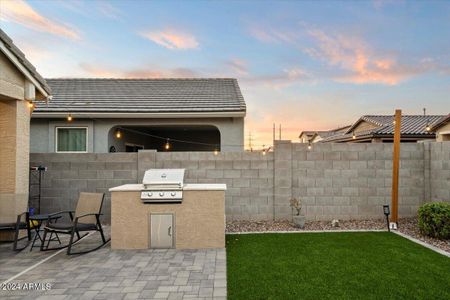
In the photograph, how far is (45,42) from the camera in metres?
11.6

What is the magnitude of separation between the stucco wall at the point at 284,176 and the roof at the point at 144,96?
3.57 m

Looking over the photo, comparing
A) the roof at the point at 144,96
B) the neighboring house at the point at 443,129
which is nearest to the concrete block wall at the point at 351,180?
the roof at the point at 144,96

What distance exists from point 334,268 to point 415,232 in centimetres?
347

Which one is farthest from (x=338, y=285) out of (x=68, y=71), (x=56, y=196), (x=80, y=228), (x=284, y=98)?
(x=68, y=71)

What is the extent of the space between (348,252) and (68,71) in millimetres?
15414

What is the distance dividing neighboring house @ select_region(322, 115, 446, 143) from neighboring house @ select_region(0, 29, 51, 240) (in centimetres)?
1317

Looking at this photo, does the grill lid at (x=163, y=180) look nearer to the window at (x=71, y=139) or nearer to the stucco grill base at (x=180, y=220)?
the stucco grill base at (x=180, y=220)

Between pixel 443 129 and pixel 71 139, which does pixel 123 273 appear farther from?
pixel 443 129

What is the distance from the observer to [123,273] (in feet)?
15.2

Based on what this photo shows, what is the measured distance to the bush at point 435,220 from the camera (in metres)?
6.26

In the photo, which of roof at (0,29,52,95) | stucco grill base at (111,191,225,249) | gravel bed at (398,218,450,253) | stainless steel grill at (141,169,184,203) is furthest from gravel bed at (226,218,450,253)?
roof at (0,29,52,95)

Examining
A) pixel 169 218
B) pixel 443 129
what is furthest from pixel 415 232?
pixel 443 129

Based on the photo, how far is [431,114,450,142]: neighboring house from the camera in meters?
14.0

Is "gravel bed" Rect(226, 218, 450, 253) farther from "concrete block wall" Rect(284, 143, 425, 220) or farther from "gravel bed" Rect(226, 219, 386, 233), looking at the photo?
"concrete block wall" Rect(284, 143, 425, 220)
